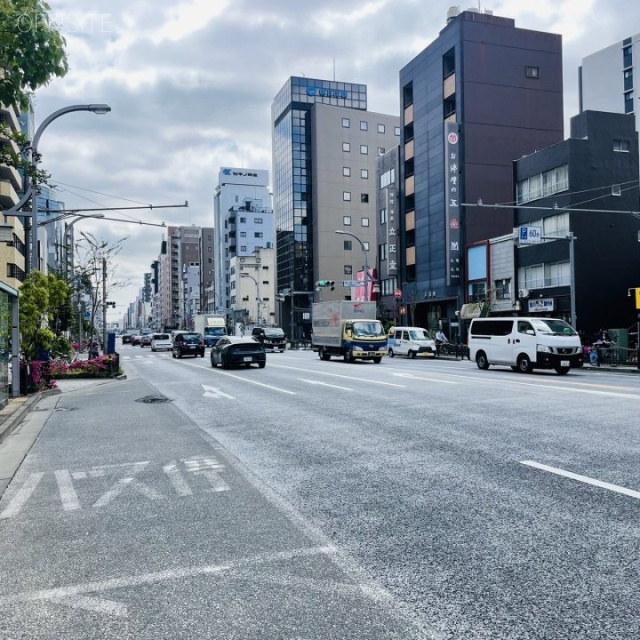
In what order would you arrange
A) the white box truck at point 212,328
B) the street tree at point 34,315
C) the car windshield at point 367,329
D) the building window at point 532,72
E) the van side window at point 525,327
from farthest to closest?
the white box truck at point 212,328, the building window at point 532,72, the car windshield at point 367,329, the van side window at point 525,327, the street tree at point 34,315

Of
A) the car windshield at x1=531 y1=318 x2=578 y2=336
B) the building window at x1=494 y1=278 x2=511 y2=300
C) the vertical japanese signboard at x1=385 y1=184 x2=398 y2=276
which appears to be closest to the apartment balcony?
the vertical japanese signboard at x1=385 y1=184 x2=398 y2=276

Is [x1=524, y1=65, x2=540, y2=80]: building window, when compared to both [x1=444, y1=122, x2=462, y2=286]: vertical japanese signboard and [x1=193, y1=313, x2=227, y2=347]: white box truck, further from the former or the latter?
[x1=193, y1=313, x2=227, y2=347]: white box truck

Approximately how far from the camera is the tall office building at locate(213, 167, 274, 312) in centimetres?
13212

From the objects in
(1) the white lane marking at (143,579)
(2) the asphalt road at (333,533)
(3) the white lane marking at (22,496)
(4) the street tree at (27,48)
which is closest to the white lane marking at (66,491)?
(2) the asphalt road at (333,533)

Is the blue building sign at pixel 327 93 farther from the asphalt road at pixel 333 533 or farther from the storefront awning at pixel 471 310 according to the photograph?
the asphalt road at pixel 333 533

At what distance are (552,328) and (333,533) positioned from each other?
65.1 feet

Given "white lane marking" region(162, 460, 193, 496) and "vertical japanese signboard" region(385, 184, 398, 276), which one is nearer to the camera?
"white lane marking" region(162, 460, 193, 496)

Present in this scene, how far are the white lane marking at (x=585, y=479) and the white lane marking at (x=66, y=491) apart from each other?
4774 mm

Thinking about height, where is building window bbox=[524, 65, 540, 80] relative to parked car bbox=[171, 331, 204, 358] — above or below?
above

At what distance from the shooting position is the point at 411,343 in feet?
129

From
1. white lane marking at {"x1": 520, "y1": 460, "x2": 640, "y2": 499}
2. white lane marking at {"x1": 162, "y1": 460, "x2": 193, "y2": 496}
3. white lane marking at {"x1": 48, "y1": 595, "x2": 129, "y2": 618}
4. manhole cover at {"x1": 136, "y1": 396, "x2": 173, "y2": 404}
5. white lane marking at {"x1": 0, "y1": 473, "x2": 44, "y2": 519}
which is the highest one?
white lane marking at {"x1": 520, "y1": 460, "x2": 640, "y2": 499}

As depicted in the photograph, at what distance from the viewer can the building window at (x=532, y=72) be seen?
177ft

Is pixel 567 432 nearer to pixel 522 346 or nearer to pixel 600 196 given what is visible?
pixel 522 346

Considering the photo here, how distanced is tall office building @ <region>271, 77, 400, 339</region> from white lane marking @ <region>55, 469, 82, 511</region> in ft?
279
